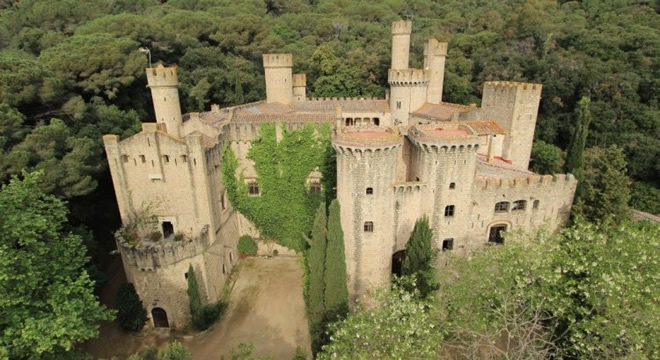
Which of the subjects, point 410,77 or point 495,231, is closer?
point 495,231

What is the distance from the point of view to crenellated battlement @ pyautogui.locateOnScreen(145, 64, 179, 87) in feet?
76.1

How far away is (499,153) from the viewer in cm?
2792

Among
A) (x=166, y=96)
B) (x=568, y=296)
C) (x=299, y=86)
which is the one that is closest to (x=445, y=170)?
(x=568, y=296)

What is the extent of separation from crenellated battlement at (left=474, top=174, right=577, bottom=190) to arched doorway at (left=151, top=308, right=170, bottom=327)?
19839 mm

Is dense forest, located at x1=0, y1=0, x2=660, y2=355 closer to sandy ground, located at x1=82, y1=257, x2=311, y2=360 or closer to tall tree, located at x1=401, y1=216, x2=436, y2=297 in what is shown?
sandy ground, located at x1=82, y1=257, x2=311, y2=360

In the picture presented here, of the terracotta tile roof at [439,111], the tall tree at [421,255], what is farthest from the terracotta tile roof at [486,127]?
the tall tree at [421,255]

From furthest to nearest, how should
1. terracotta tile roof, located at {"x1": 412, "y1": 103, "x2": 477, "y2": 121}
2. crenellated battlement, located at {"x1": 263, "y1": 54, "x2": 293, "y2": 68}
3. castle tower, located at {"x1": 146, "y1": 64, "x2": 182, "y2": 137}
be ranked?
crenellated battlement, located at {"x1": 263, "y1": 54, "x2": 293, "y2": 68} < terracotta tile roof, located at {"x1": 412, "y1": 103, "x2": 477, "y2": 121} < castle tower, located at {"x1": 146, "y1": 64, "x2": 182, "y2": 137}

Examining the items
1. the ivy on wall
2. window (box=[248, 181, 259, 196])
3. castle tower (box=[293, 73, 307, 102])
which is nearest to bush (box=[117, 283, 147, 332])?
the ivy on wall

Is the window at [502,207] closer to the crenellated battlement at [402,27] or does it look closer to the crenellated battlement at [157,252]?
the crenellated battlement at [157,252]

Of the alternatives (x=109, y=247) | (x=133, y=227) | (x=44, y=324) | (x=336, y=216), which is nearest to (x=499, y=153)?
(x=336, y=216)

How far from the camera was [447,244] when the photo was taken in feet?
74.7

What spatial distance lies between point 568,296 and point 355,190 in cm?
1001

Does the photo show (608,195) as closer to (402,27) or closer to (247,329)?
(402,27)

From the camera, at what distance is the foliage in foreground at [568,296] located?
11664 mm
